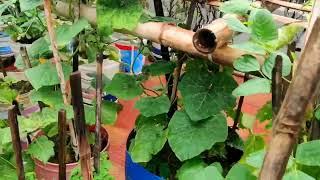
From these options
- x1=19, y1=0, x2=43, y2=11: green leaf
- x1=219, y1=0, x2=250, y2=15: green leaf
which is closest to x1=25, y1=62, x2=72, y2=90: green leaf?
x1=19, y1=0, x2=43, y2=11: green leaf

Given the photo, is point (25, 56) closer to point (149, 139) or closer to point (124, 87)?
point (124, 87)

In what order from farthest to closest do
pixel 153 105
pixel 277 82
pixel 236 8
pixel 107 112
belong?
pixel 107 112 < pixel 153 105 < pixel 236 8 < pixel 277 82

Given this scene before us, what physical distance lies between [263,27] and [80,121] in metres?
0.29

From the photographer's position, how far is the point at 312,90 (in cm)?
29

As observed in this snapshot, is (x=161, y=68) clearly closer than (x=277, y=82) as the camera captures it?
No

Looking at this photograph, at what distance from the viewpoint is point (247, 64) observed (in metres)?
0.55

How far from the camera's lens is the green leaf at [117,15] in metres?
0.70

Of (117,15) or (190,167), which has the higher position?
(117,15)

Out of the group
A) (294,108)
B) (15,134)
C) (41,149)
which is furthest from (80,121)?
(41,149)

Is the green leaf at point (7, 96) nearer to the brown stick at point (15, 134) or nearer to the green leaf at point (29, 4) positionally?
the green leaf at point (29, 4)

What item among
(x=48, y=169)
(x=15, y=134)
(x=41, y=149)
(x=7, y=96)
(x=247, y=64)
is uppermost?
(x=247, y=64)

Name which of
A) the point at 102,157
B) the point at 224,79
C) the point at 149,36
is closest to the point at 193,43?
the point at 149,36

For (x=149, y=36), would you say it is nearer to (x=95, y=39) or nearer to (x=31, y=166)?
(x=95, y=39)

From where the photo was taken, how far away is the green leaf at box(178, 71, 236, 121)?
79 cm
